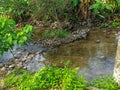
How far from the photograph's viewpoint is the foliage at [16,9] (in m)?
12.8

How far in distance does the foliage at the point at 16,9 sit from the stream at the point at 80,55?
266cm

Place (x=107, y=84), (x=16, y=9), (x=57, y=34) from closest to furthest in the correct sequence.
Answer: (x=107, y=84), (x=57, y=34), (x=16, y=9)

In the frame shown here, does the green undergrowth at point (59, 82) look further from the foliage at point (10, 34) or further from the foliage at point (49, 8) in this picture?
the foliage at point (49, 8)

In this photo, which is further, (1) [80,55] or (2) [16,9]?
(2) [16,9]

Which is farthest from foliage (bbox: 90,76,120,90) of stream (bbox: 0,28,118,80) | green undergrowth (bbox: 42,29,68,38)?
green undergrowth (bbox: 42,29,68,38)

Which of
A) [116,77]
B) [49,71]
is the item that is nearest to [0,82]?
[49,71]

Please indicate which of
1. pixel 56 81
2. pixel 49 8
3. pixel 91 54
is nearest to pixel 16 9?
pixel 49 8

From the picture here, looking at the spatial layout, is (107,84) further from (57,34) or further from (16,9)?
(16,9)

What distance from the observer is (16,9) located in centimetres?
1333

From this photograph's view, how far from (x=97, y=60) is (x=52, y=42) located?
2309 millimetres

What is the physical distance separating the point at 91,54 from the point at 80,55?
38 cm

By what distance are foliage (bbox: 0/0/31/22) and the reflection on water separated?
11.6 feet

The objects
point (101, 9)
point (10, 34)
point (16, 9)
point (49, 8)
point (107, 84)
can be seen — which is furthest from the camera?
point (16, 9)

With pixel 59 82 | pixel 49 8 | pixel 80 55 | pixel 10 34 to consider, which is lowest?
pixel 80 55
